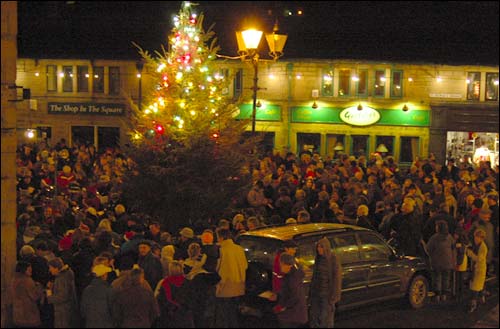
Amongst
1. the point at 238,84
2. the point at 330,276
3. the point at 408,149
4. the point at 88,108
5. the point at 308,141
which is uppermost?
the point at 238,84

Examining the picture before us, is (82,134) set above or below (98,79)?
below

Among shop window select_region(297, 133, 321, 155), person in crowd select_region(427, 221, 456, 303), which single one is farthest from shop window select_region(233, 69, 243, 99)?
person in crowd select_region(427, 221, 456, 303)

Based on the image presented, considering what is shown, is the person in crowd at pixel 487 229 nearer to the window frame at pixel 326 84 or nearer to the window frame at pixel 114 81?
the window frame at pixel 326 84

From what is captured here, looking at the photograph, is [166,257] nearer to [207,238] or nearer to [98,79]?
[207,238]

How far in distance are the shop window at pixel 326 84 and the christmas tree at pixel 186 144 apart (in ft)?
56.6

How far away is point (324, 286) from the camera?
28.9 ft

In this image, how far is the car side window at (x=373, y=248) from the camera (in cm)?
1057

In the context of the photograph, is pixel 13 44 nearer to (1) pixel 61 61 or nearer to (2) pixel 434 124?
(2) pixel 434 124

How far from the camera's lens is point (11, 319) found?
7.52 meters

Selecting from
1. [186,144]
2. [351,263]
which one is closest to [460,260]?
[351,263]

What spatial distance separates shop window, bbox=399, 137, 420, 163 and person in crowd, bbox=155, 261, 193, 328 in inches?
950

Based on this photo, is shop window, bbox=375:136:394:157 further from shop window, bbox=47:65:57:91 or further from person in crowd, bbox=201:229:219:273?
person in crowd, bbox=201:229:219:273

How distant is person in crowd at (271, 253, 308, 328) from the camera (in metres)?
8.22

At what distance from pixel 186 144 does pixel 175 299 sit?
18.7 feet
